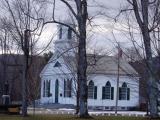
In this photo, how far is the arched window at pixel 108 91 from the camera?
63.5 meters

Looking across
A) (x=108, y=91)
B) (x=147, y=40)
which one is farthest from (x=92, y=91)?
(x=147, y=40)

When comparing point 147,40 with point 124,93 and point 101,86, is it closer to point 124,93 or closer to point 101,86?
point 101,86

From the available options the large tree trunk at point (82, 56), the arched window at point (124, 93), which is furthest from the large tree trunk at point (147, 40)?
the arched window at point (124, 93)

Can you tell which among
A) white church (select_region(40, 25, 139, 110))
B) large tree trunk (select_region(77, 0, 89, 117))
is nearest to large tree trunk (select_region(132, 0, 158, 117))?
large tree trunk (select_region(77, 0, 89, 117))

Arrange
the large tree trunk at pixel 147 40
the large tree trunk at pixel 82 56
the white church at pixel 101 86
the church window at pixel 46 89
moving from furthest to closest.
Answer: the church window at pixel 46 89 < the white church at pixel 101 86 < the large tree trunk at pixel 82 56 < the large tree trunk at pixel 147 40

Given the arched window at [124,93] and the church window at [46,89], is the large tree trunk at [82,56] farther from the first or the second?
the church window at [46,89]

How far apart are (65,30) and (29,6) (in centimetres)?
3132

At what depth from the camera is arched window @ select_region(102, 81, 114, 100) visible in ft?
208

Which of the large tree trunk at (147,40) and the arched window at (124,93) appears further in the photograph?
the arched window at (124,93)

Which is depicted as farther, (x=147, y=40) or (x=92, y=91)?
(x=92, y=91)

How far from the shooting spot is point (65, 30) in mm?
64938

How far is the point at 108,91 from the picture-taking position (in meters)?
64.3

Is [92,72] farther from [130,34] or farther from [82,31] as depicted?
[130,34]

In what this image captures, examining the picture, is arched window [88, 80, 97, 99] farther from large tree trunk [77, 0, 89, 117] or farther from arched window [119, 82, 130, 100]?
large tree trunk [77, 0, 89, 117]
